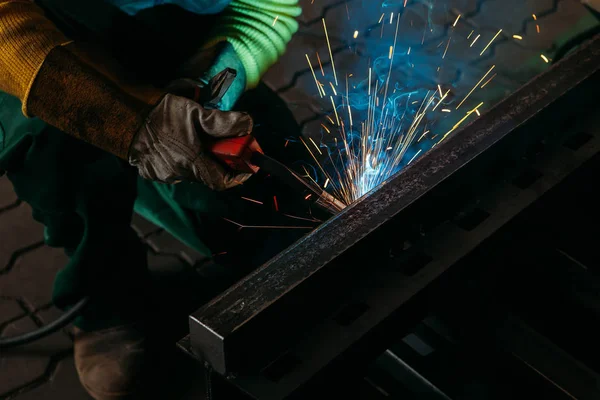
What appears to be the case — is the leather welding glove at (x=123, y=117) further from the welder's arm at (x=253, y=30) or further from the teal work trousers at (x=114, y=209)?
the welder's arm at (x=253, y=30)

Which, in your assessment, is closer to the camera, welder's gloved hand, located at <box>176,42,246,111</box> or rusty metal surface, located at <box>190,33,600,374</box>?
rusty metal surface, located at <box>190,33,600,374</box>

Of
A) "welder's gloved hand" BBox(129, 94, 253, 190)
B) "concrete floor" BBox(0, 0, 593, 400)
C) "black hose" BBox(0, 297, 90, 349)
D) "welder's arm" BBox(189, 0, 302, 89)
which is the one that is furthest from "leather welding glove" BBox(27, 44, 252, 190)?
"concrete floor" BBox(0, 0, 593, 400)

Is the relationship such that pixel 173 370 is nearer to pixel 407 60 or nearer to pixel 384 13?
pixel 407 60

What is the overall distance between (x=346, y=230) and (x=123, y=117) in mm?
746

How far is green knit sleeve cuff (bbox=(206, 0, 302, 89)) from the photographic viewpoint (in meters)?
2.27

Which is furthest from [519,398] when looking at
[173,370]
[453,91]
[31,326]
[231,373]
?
[453,91]

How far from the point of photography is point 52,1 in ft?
6.75

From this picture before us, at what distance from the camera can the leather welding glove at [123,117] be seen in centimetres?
179

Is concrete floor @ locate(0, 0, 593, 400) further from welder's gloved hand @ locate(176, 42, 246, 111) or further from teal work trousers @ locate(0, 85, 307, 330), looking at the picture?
welder's gloved hand @ locate(176, 42, 246, 111)

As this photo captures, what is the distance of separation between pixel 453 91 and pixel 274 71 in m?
0.85

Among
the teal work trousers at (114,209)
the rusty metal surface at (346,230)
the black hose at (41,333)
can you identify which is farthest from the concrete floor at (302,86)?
the rusty metal surface at (346,230)

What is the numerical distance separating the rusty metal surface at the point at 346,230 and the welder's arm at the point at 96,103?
51 cm

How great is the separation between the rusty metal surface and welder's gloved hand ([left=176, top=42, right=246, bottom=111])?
864 millimetres

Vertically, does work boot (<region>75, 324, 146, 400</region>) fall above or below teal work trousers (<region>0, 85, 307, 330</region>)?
below
